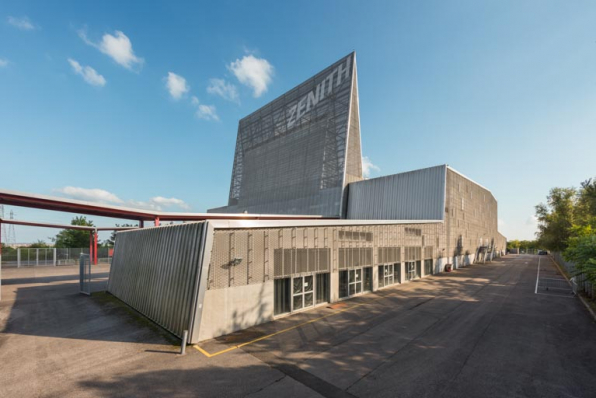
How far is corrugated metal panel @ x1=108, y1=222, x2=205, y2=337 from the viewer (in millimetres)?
11805

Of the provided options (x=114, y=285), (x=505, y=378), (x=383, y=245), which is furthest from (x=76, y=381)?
(x=383, y=245)

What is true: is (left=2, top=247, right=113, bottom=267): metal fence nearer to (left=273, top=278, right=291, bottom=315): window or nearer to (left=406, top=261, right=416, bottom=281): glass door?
(left=273, top=278, right=291, bottom=315): window

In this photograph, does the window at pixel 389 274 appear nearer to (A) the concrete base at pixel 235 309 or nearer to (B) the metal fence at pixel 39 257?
(A) the concrete base at pixel 235 309

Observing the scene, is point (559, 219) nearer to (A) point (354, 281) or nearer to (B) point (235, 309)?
(A) point (354, 281)

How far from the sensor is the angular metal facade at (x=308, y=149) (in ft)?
142

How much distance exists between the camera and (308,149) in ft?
155

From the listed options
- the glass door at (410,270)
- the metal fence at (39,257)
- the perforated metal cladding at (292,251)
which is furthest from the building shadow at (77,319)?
the metal fence at (39,257)

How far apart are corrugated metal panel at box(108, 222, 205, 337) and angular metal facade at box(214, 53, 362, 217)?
94.6 ft

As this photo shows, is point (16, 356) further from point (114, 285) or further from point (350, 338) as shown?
point (350, 338)

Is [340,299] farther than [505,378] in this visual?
Yes

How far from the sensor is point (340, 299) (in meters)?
18.5

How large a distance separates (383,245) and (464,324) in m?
9.82

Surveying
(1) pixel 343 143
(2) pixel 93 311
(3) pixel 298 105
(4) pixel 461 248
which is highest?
(3) pixel 298 105

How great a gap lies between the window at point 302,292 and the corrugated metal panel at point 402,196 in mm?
25110
